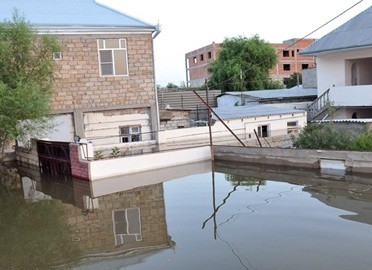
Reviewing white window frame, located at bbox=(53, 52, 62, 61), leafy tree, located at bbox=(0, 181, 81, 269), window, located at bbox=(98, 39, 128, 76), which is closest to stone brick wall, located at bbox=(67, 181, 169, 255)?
leafy tree, located at bbox=(0, 181, 81, 269)

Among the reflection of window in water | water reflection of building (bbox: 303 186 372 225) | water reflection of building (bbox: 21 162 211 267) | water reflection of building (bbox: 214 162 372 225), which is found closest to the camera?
water reflection of building (bbox: 21 162 211 267)

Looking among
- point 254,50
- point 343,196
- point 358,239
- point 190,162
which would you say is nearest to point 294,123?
point 190,162

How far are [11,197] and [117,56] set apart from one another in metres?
8.87

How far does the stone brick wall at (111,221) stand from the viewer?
823cm

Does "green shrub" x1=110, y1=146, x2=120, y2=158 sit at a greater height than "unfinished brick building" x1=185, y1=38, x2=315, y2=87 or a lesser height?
lesser

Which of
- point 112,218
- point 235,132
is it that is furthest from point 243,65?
point 112,218

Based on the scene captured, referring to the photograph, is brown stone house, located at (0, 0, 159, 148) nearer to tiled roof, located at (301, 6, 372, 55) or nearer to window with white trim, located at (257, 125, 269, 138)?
window with white trim, located at (257, 125, 269, 138)

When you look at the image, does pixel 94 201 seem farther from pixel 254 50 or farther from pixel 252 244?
pixel 254 50

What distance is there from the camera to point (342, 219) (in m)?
9.03

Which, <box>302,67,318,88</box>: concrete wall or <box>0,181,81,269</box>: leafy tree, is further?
<box>302,67,318,88</box>: concrete wall

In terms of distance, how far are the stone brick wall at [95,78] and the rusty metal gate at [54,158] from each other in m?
2.52

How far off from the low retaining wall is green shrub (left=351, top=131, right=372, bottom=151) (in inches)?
28.0

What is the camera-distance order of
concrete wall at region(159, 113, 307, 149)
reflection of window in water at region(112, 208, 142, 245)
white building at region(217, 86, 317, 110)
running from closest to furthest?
reflection of window in water at region(112, 208, 142, 245)
concrete wall at region(159, 113, 307, 149)
white building at region(217, 86, 317, 110)

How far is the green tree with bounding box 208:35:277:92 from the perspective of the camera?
3688cm
